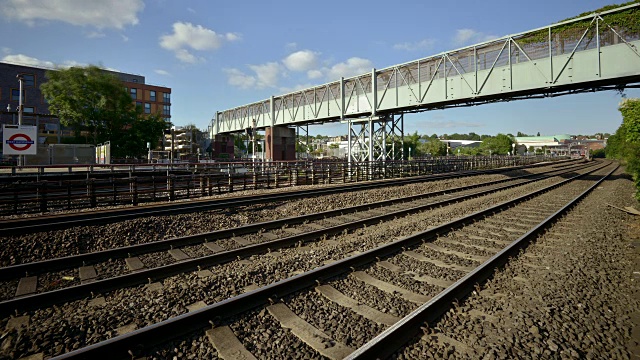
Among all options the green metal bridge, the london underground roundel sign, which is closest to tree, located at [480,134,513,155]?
the green metal bridge

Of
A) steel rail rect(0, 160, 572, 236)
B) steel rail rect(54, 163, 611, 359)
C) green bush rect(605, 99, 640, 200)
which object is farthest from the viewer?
green bush rect(605, 99, 640, 200)

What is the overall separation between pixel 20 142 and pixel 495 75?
29.5m

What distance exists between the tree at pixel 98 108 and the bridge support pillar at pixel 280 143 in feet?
46.3

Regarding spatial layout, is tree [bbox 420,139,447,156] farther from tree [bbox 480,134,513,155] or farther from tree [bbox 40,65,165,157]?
tree [bbox 40,65,165,157]

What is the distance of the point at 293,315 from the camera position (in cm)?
441

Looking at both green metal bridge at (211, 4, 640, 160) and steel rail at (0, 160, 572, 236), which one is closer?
steel rail at (0, 160, 572, 236)

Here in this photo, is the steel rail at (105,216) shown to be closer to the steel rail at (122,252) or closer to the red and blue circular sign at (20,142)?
the steel rail at (122,252)

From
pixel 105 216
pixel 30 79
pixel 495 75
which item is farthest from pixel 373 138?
pixel 30 79

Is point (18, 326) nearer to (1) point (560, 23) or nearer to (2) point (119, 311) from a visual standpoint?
(2) point (119, 311)

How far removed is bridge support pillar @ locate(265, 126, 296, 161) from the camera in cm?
4303

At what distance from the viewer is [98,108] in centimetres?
3812

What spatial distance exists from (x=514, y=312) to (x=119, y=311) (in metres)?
5.41

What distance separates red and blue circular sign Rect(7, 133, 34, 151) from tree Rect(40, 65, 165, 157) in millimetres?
20486

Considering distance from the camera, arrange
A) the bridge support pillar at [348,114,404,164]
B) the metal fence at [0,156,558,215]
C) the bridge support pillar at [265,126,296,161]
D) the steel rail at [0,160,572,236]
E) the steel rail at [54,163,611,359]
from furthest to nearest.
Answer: the bridge support pillar at [265,126,296,161]
the bridge support pillar at [348,114,404,164]
the metal fence at [0,156,558,215]
the steel rail at [0,160,572,236]
the steel rail at [54,163,611,359]
